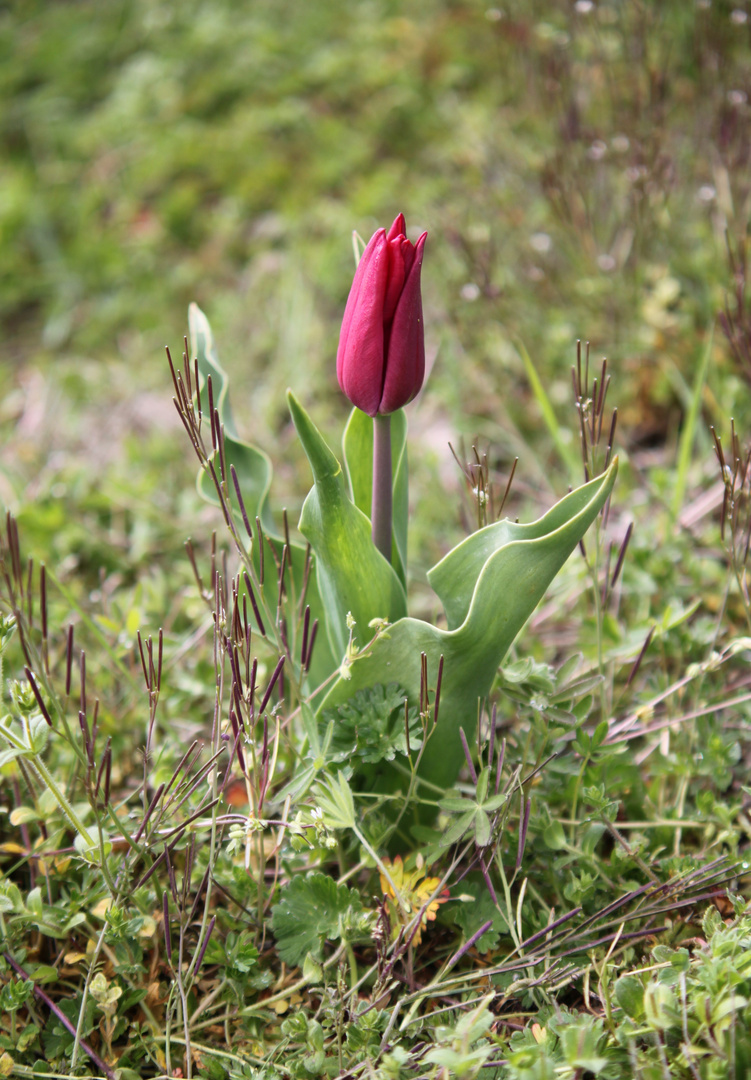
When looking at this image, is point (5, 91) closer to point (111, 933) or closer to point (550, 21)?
point (550, 21)

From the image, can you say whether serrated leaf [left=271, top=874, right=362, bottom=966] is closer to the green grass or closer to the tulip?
the green grass

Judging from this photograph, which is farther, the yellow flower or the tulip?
the yellow flower

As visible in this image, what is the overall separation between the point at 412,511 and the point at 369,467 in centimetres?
104

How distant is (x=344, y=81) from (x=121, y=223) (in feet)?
3.91

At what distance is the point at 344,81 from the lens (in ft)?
12.4

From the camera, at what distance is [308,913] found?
1.19 metres

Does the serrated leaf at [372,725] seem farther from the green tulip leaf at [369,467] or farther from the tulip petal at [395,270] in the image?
the tulip petal at [395,270]

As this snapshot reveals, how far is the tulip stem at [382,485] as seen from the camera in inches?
45.6

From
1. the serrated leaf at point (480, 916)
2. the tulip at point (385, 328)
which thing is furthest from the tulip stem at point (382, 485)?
the serrated leaf at point (480, 916)

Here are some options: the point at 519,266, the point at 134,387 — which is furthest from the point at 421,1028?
the point at 134,387

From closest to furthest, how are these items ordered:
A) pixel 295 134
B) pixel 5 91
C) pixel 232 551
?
pixel 232 551 < pixel 295 134 < pixel 5 91

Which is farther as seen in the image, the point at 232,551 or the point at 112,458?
the point at 112,458

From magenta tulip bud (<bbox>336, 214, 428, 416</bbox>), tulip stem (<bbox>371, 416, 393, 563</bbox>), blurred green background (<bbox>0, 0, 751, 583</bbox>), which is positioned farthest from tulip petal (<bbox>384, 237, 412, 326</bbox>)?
blurred green background (<bbox>0, 0, 751, 583</bbox>)

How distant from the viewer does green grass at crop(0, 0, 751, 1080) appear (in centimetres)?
115
